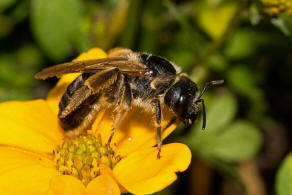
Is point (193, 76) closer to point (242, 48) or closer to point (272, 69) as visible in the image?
point (242, 48)

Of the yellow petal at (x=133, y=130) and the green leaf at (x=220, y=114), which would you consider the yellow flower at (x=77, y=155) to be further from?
the green leaf at (x=220, y=114)

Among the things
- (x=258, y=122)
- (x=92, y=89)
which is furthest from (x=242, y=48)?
(x=92, y=89)

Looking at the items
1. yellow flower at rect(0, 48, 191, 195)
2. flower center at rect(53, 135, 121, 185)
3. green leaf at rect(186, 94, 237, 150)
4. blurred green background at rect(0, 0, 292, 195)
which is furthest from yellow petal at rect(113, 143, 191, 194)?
green leaf at rect(186, 94, 237, 150)

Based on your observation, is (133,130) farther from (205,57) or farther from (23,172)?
(205,57)

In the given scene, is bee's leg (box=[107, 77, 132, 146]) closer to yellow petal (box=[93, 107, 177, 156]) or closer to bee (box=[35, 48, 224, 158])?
bee (box=[35, 48, 224, 158])

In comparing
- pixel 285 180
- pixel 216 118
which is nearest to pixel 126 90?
pixel 285 180
